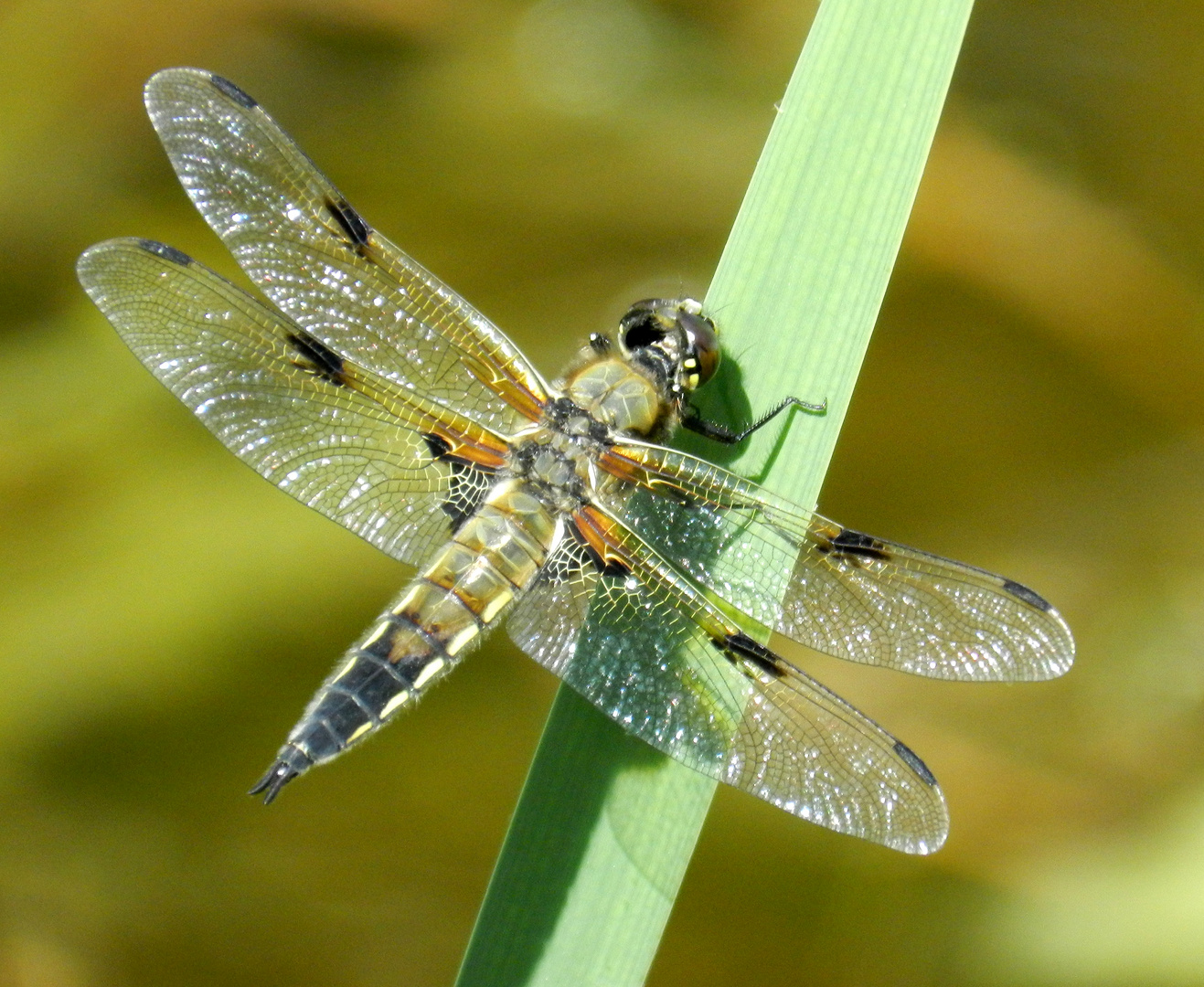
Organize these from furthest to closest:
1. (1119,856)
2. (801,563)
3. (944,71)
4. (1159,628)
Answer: (1159,628) < (1119,856) < (801,563) < (944,71)

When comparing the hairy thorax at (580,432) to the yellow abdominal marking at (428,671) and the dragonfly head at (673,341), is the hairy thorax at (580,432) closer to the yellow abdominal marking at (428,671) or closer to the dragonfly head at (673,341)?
the dragonfly head at (673,341)

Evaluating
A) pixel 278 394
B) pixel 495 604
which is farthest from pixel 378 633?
pixel 278 394

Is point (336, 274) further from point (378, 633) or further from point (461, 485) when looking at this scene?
point (378, 633)

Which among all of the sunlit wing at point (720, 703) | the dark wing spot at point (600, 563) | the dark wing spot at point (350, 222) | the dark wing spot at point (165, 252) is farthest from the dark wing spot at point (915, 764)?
the dark wing spot at point (165, 252)

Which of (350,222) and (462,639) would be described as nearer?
(462,639)

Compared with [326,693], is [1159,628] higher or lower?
higher

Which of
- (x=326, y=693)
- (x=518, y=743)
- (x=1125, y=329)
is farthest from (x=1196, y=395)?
(x=326, y=693)

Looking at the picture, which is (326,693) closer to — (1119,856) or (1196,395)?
(1119,856)
